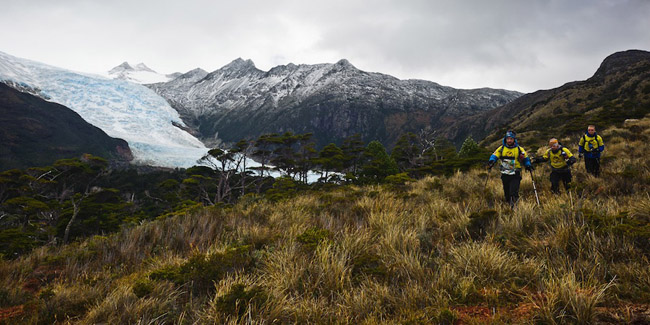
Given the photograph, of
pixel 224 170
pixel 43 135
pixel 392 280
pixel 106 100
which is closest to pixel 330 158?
pixel 224 170

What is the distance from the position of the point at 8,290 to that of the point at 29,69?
140 metres

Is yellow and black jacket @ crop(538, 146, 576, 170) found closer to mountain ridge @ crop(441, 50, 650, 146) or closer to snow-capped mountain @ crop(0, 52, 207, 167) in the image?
mountain ridge @ crop(441, 50, 650, 146)

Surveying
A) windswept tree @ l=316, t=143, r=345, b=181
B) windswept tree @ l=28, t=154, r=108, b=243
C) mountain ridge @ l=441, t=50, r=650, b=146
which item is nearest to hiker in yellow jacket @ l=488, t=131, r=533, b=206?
windswept tree @ l=316, t=143, r=345, b=181

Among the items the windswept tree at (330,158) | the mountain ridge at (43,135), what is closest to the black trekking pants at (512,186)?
the windswept tree at (330,158)

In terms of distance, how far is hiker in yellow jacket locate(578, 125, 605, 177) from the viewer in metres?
8.06

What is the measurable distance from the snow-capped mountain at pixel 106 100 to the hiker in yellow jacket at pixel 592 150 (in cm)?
8633

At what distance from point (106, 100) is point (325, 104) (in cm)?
9481

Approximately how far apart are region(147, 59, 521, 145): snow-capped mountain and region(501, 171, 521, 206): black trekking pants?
129 meters

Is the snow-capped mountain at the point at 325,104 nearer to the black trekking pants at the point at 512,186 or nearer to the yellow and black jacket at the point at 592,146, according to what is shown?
the yellow and black jacket at the point at 592,146

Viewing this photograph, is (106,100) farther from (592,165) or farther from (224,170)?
(592,165)

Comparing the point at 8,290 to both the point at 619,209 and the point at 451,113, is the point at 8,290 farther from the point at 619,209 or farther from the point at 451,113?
the point at 451,113

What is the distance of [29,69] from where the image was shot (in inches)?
3750

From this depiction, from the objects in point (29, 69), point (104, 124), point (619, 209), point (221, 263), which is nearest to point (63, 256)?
point (221, 263)

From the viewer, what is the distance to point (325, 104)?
14988 centimetres
